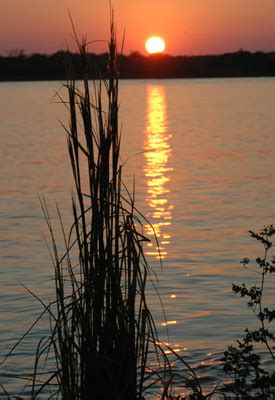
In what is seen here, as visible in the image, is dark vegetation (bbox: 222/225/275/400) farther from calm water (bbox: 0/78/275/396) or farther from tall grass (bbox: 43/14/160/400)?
tall grass (bbox: 43/14/160/400)

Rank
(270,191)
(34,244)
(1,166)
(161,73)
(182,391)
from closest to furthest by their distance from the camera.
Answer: (182,391), (34,244), (270,191), (1,166), (161,73)

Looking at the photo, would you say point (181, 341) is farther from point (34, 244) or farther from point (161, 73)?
point (161, 73)

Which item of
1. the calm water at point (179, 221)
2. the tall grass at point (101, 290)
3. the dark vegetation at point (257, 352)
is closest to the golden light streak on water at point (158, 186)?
the calm water at point (179, 221)

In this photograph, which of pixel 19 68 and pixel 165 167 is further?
pixel 19 68

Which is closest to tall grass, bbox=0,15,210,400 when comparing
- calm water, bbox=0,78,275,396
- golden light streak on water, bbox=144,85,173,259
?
golden light streak on water, bbox=144,85,173,259

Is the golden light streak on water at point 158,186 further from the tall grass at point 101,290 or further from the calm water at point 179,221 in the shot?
the tall grass at point 101,290

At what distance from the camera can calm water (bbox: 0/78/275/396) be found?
9156 millimetres

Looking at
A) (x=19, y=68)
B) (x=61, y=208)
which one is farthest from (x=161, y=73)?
(x=61, y=208)

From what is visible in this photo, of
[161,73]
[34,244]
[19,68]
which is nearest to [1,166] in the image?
[34,244]

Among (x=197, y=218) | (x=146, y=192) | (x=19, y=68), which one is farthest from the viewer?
(x=19, y=68)

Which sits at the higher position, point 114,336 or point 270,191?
point 114,336

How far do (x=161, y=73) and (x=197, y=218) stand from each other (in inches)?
5395

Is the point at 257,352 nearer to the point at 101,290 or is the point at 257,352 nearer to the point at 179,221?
the point at 101,290

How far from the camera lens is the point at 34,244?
44.4 ft
